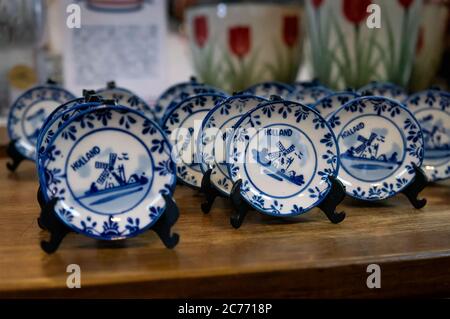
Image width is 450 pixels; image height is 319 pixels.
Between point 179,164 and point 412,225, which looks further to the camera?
point 179,164

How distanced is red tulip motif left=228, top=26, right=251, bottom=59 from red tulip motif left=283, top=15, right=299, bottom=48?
0.39 ft

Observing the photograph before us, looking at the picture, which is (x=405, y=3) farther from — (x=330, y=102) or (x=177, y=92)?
(x=177, y=92)

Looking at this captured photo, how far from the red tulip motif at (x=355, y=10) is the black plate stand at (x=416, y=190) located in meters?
0.58

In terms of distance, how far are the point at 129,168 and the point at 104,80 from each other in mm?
1044

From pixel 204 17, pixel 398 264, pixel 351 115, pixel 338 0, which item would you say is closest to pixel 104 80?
pixel 204 17

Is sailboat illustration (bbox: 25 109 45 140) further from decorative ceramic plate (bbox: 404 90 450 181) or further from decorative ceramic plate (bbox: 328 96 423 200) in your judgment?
decorative ceramic plate (bbox: 404 90 450 181)

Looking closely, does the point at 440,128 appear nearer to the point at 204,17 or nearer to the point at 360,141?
the point at 360,141

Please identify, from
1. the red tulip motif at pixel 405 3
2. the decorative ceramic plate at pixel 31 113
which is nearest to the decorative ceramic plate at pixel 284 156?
the decorative ceramic plate at pixel 31 113

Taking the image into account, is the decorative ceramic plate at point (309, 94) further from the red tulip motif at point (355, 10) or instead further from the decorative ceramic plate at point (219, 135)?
the decorative ceramic plate at point (219, 135)

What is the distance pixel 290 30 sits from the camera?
62.2 inches

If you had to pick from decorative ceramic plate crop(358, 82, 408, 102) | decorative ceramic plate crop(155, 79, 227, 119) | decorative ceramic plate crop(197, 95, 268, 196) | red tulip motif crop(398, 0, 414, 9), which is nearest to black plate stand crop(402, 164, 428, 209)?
decorative ceramic plate crop(197, 95, 268, 196)

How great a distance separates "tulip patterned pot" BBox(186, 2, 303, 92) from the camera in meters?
1.52

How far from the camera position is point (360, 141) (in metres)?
0.90

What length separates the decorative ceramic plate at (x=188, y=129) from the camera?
971 mm
